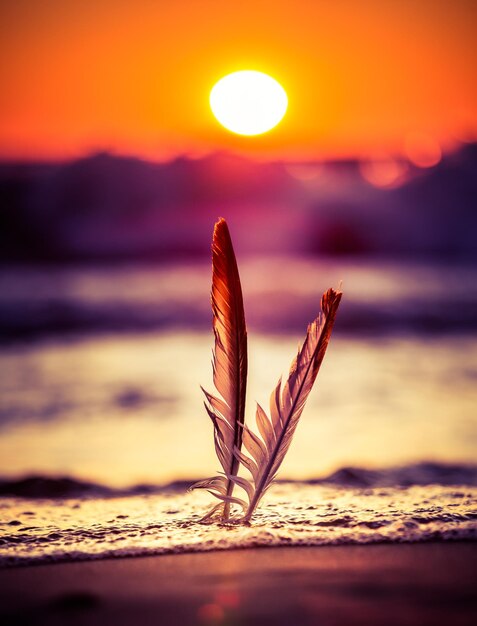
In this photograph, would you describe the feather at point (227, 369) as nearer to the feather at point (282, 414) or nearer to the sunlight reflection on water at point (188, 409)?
the feather at point (282, 414)

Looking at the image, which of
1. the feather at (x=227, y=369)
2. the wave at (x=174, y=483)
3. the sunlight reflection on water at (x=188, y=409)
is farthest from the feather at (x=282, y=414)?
the sunlight reflection on water at (x=188, y=409)

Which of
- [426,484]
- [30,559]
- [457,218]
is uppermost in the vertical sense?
[457,218]

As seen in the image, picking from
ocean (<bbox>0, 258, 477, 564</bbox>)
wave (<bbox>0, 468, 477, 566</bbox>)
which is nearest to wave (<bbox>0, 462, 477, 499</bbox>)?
ocean (<bbox>0, 258, 477, 564</bbox>)

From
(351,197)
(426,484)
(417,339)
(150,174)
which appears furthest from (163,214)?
(426,484)

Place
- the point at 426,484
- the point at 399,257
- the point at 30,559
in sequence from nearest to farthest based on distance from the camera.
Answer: the point at 30,559, the point at 426,484, the point at 399,257

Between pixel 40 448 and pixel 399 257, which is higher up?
pixel 399 257

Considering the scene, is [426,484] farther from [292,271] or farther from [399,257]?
[399,257]

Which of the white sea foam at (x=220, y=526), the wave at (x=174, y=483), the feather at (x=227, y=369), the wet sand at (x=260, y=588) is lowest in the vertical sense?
the wet sand at (x=260, y=588)

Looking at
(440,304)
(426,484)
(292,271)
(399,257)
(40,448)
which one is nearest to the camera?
(426,484)
